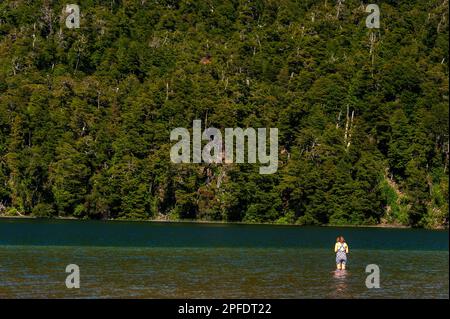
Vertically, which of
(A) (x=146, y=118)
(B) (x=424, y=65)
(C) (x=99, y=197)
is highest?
(B) (x=424, y=65)

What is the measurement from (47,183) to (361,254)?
109420mm

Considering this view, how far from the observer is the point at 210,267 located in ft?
197

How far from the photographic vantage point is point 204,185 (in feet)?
568

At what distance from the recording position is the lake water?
151 ft
